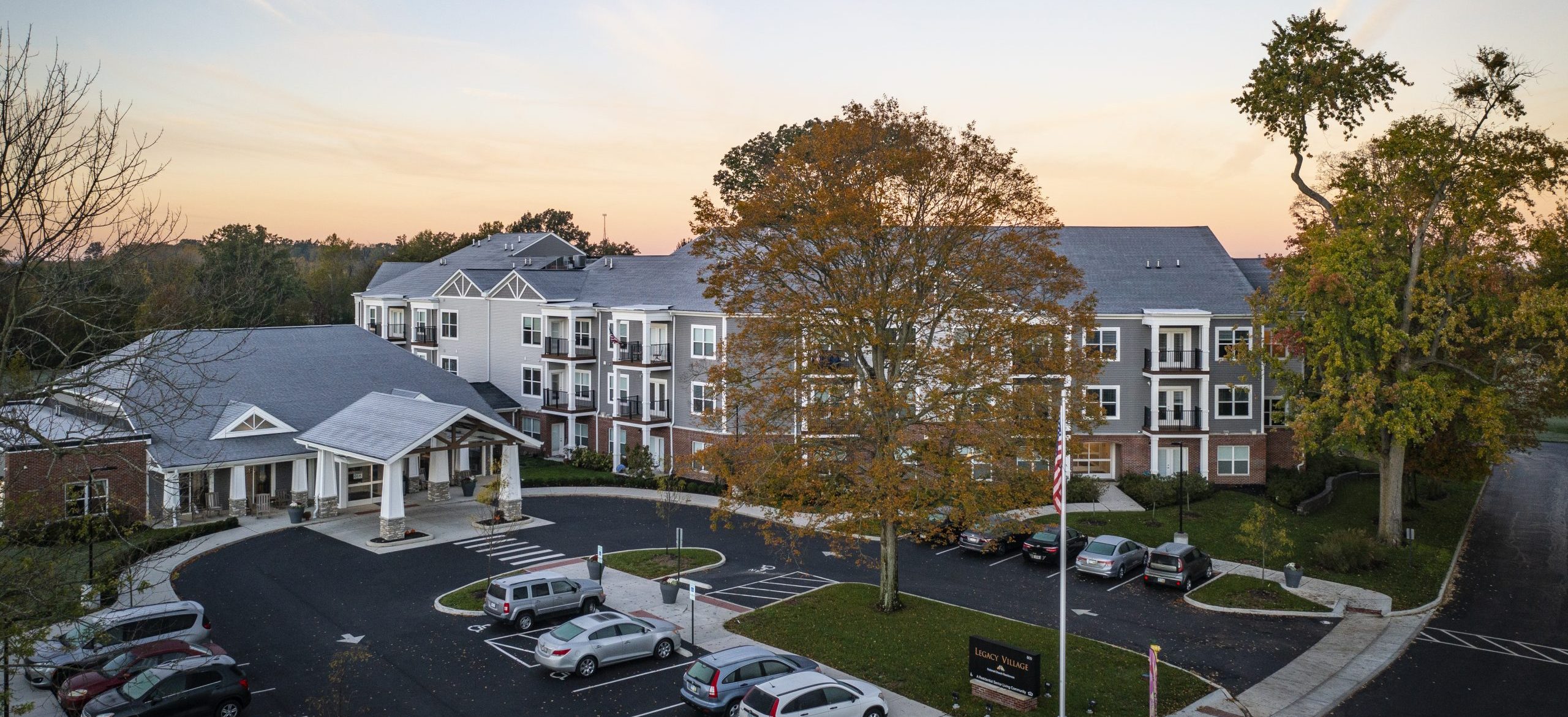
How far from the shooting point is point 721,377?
25.5 m

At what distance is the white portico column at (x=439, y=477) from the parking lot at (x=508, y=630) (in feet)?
21.3

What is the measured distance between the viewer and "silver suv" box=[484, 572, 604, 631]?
25.6 meters

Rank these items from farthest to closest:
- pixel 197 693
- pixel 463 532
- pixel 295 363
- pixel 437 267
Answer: pixel 437 267, pixel 295 363, pixel 463 532, pixel 197 693

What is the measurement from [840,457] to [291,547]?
21887 millimetres

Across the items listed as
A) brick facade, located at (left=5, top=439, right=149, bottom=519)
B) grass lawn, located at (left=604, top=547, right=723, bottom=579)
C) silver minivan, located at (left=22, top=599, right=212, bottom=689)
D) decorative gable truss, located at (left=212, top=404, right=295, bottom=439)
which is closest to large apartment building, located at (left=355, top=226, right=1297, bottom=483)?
grass lawn, located at (left=604, top=547, right=723, bottom=579)

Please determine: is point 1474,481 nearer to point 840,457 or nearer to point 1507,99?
point 1507,99

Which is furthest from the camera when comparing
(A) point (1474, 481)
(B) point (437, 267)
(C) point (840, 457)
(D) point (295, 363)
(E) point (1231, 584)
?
(B) point (437, 267)

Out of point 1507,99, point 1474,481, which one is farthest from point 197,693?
point 1474,481

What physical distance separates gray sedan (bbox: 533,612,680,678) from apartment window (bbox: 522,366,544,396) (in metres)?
34.6

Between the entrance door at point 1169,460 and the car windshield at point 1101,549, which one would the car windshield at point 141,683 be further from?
the entrance door at point 1169,460

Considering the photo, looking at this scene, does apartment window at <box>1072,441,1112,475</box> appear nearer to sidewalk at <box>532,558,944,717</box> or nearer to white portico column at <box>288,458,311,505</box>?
sidewalk at <box>532,558,944,717</box>

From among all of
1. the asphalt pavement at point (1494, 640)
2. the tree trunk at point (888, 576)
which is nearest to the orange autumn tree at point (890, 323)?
the tree trunk at point (888, 576)

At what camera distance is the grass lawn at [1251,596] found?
94.2 feet

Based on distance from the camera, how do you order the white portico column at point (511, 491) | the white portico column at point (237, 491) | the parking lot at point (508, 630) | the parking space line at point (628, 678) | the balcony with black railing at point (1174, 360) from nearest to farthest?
the parking lot at point (508, 630) → the parking space line at point (628, 678) → the white portico column at point (511, 491) → the white portico column at point (237, 491) → the balcony with black railing at point (1174, 360)
